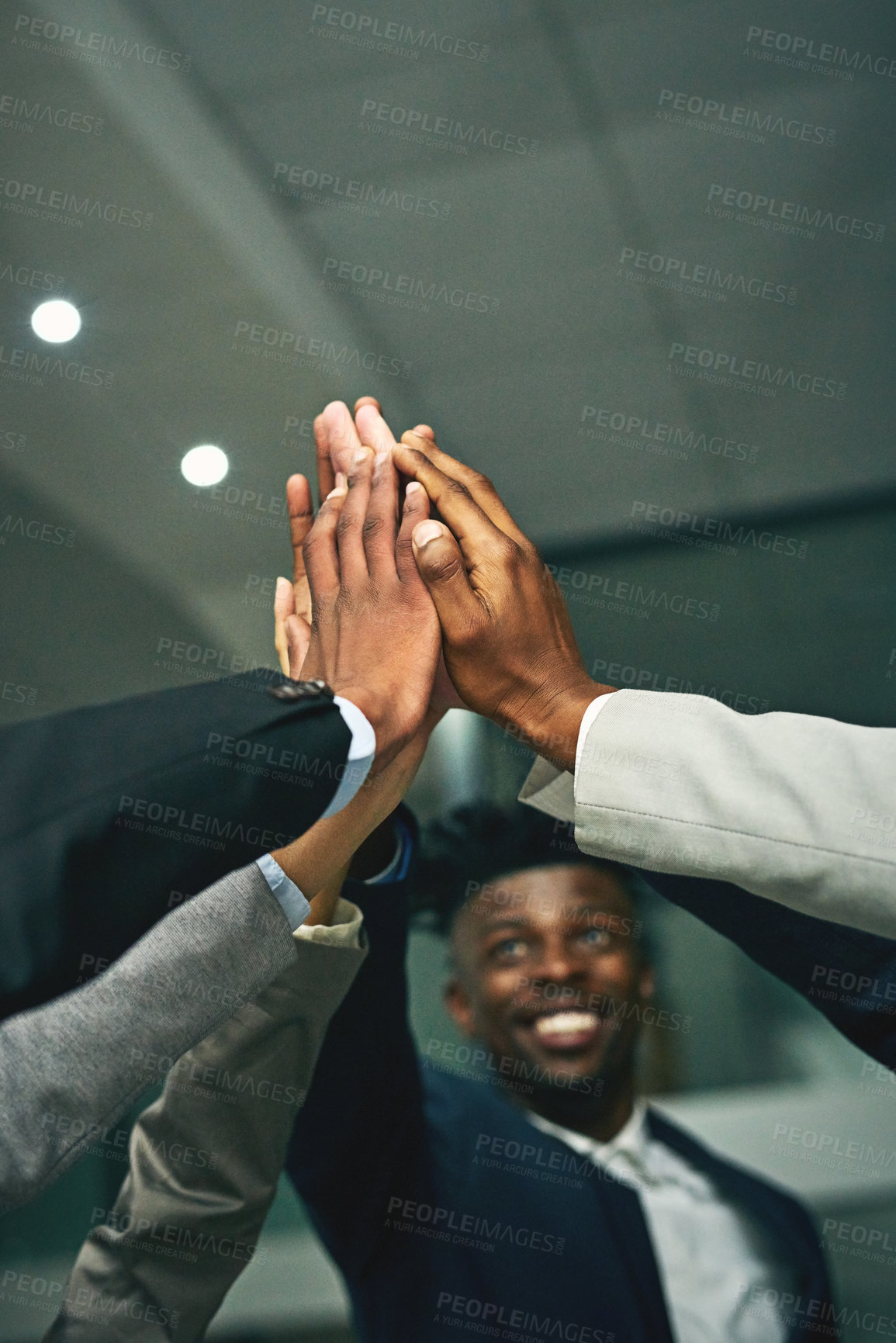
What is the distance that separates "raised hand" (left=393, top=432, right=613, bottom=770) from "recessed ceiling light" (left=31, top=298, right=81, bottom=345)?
0.74m

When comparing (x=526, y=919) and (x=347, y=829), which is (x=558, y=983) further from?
(x=347, y=829)

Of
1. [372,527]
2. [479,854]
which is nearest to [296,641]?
[372,527]

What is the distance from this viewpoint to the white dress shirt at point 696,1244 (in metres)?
1.08

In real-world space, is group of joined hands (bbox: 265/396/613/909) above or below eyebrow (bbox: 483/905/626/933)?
above

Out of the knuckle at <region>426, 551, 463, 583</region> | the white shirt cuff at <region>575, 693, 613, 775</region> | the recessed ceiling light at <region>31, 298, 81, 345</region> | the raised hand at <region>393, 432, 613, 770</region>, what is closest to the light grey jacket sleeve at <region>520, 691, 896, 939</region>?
the white shirt cuff at <region>575, 693, 613, 775</region>

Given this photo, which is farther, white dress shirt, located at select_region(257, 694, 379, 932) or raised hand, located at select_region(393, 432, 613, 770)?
raised hand, located at select_region(393, 432, 613, 770)

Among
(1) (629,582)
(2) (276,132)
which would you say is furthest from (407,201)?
(1) (629,582)

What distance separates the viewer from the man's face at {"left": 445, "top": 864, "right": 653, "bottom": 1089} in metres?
1.26

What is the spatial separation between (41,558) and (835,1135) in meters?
1.46

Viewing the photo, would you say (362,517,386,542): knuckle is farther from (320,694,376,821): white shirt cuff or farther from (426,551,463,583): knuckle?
(320,694,376,821): white shirt cuff

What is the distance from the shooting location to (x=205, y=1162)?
3.30ft

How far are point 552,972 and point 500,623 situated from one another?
615 mm

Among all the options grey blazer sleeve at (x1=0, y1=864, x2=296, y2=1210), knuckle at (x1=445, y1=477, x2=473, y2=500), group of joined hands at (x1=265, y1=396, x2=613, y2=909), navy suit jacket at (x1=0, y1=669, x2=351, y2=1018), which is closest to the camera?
navy suit jacket at (x1=0, y1=669, x2=351, y2=1018)

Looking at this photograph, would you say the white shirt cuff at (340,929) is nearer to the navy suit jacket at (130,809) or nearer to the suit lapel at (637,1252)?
the navy suit jacket at (130,809)
